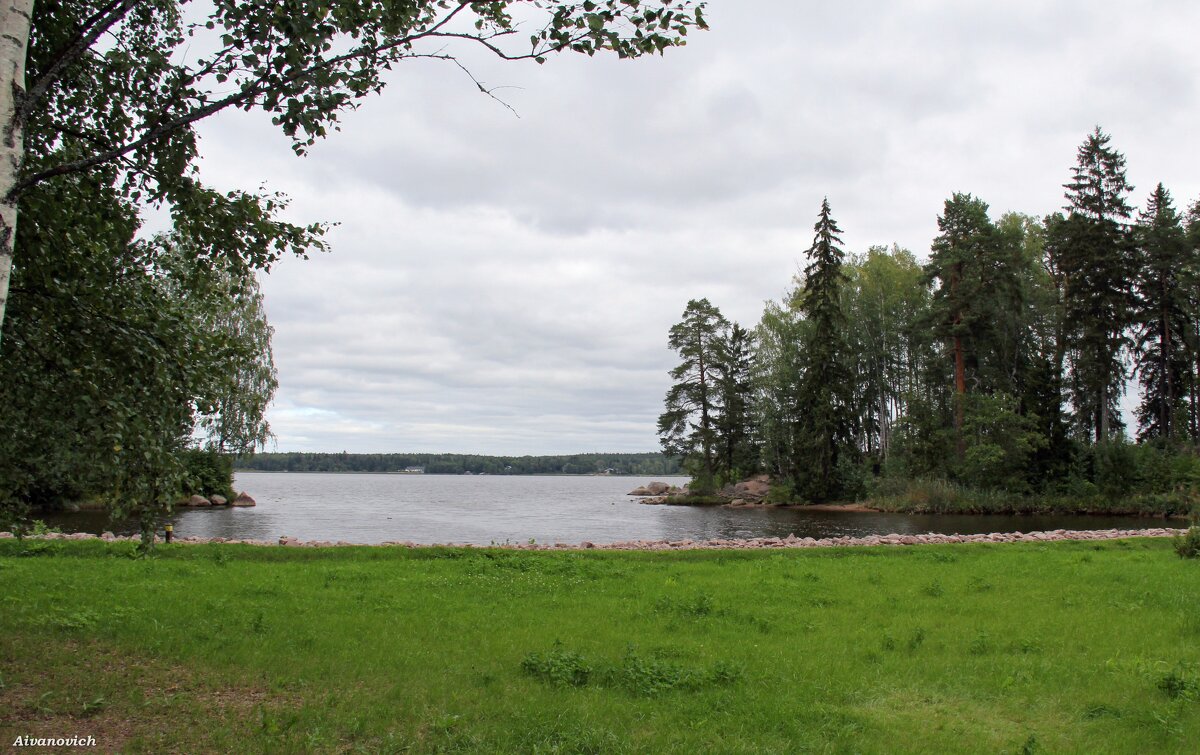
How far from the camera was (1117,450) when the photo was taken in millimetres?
38844

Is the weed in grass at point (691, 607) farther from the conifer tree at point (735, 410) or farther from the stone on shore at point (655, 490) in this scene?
the stone on shore at point (655, 490)

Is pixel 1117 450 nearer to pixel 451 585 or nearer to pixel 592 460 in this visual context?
pixel 451 585

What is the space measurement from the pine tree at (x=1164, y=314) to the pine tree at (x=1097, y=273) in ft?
3.28

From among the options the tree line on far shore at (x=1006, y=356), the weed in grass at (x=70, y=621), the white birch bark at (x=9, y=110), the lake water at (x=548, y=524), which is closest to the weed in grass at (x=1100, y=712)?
the white birch bark at (x=9, y=110)

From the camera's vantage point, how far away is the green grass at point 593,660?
5281 mm

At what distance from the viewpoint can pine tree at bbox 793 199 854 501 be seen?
47469 millimetres

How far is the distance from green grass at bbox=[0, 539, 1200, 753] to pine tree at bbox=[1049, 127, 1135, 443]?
33347 mm

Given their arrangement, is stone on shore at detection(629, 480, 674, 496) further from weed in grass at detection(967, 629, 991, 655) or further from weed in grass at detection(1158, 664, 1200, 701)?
weed in grass at detection(1158, 664, 1200, 701)

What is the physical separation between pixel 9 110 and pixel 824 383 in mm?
47296

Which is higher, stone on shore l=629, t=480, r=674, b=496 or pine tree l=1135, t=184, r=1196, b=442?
pine tree l=1135, t=184, r=1196, b=442

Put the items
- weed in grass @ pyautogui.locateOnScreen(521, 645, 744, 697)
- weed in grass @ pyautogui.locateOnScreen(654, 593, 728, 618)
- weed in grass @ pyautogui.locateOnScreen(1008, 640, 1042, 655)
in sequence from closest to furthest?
weed in grass @ pyautogui.locateOnScreen(521, 645, 744, 697), weed in grass @ pyautogui.locateOnScreen(1008, 640, 1042, 655), weed in grass @ pyautogui.locateOnScreen(654, 593, 728, 618)

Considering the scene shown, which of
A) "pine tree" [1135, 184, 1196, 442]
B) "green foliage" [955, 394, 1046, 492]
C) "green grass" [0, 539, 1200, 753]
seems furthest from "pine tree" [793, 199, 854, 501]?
"green grass" [0, 539, 1200, 753]

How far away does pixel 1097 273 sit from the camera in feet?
132

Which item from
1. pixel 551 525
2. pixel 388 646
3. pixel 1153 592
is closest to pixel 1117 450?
pixel 551 525
